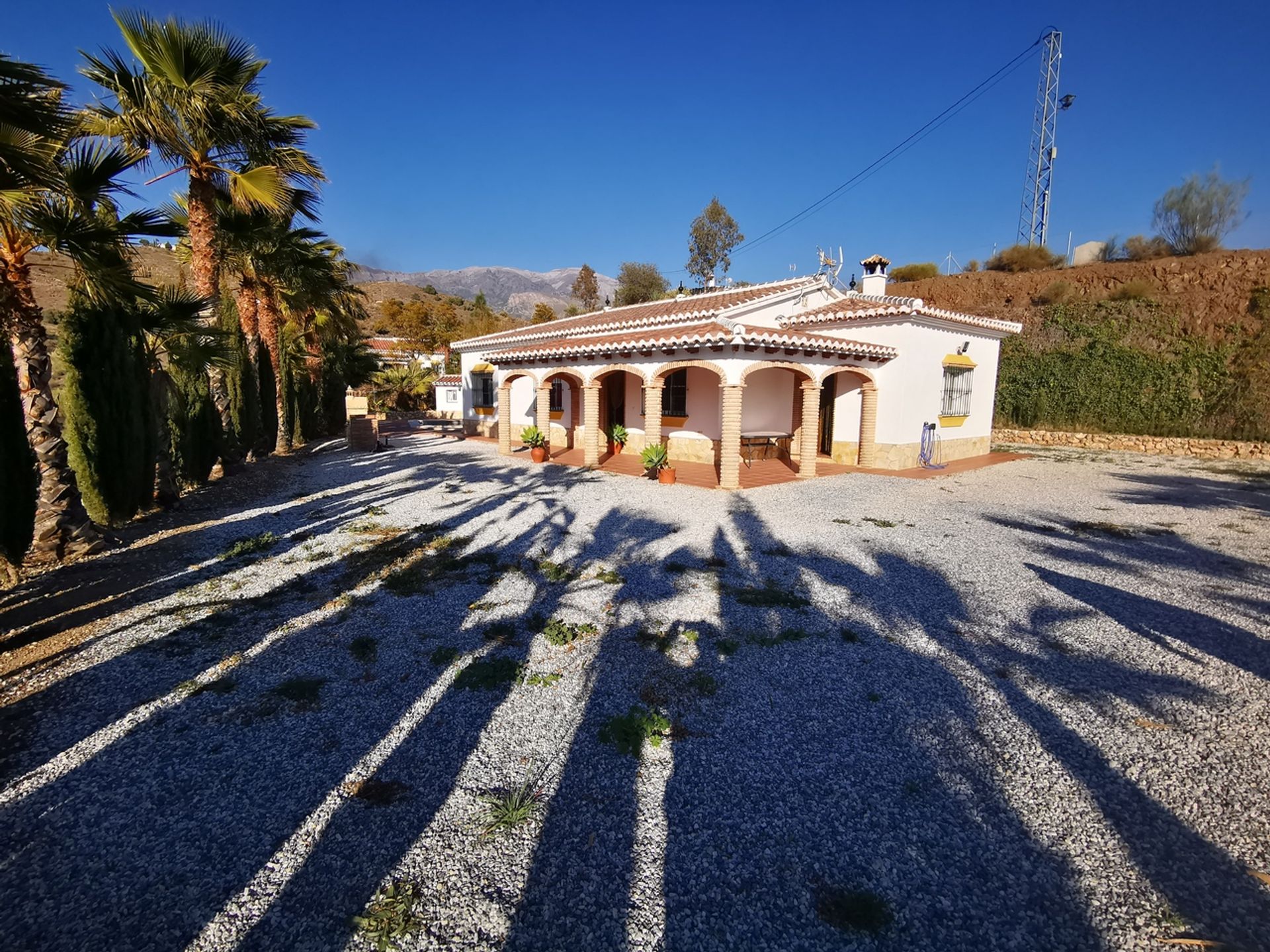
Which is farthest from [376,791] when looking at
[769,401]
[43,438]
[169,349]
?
[769,401]

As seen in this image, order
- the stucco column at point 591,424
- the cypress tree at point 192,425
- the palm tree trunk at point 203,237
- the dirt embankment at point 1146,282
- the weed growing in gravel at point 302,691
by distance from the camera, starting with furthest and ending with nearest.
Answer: the dirt embankment at point 1146,282, the stucco column at point 591,424, the palm tree trunk at point 203,237, the cypress tree at point 192,425, the weed growing in gravel at point 302,691

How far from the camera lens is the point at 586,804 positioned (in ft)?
9.76

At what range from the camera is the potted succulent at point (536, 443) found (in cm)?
1631

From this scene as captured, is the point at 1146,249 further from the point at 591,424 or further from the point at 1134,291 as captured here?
the point at 591,424

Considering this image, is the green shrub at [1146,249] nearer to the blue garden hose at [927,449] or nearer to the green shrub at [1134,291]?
the green shrub at [1134,291]

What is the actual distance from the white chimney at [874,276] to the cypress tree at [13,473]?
1979 cm

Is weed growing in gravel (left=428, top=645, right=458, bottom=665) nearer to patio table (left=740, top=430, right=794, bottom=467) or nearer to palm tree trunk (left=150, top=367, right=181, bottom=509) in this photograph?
palm tree trunk (left=150, top=367, right=181, bottom=509)

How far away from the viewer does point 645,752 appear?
11.2 feet

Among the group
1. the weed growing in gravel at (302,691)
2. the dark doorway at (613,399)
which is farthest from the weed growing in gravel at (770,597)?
the dark doorway at (613,399)

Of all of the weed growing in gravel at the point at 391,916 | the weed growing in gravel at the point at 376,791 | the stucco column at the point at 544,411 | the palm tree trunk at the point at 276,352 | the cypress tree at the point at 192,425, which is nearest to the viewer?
the weed growing in gravel at the point at 391,916

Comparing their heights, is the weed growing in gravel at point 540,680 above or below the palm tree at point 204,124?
below

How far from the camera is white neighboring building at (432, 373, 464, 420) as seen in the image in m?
34.4

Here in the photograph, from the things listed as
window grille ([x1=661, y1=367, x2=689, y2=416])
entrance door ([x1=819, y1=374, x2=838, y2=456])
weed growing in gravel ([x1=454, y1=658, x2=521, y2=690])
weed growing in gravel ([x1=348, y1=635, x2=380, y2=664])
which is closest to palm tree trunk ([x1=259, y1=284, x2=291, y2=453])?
window grille ([x1=661, y1=367, x2=689, y2=416])

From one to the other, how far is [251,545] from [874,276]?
62.2ft
